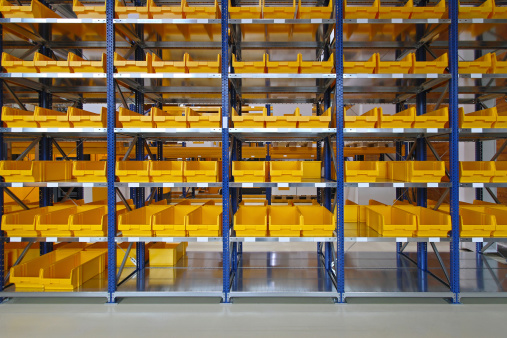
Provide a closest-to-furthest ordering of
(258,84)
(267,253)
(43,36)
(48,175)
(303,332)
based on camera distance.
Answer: (303,332), (48,175), (43,36), (258,84), (267,253)

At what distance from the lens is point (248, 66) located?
380cm

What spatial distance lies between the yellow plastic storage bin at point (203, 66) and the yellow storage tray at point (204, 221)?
1.96 metres

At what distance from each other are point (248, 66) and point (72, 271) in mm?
3622

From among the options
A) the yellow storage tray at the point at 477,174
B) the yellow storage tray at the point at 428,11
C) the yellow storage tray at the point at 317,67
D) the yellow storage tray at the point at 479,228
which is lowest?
the yellow storage tray at the point at 479,228

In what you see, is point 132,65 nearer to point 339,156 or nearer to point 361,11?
point 339,156


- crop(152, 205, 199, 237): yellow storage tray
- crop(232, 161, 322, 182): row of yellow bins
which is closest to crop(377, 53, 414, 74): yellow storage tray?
crop(232, 161, 322, 182): row of yellow bins

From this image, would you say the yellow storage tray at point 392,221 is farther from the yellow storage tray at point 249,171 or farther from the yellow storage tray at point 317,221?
the yellow storage tray at point 249,171

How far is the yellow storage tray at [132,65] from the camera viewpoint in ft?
12.3

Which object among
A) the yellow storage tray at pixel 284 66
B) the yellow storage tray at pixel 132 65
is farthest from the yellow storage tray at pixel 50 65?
the yellow storage tray at pixel 284 66

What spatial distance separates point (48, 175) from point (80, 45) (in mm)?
2175

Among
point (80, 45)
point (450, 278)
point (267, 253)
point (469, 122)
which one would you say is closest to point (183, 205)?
point (267, 253)

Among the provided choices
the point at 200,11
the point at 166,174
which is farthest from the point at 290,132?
the point at 200,11

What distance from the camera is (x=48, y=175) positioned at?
3918mm

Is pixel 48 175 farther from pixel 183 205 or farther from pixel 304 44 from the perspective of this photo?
pixel 304 44
